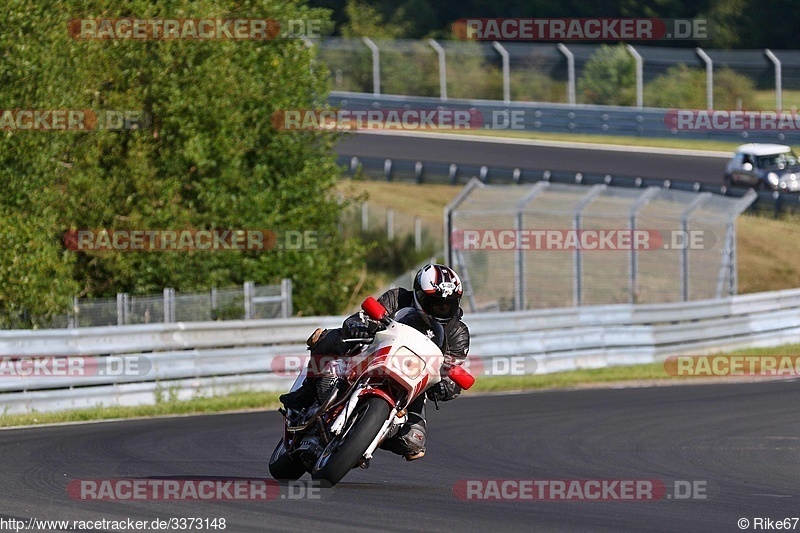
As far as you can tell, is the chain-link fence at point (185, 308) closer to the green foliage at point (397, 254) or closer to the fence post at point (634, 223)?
the fence post at point (634, 223)

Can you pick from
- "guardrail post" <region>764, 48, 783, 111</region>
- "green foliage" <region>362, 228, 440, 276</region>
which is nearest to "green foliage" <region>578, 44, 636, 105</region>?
"guardrail post" <region>764, 48, 783, 111</region>

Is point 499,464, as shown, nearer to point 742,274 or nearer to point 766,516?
point 766,516

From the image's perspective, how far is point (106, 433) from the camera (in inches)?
456

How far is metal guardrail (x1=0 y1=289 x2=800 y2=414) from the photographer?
1378 centimetres

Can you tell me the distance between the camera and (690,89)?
126ft

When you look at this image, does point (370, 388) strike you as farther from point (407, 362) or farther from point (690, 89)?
point (690, 89)

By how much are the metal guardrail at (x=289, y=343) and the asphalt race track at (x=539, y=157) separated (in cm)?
1364

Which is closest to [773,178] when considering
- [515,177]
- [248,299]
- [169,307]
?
[515,177]

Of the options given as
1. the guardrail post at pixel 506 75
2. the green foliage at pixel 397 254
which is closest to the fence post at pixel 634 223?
the green foliage at pixel 397 254

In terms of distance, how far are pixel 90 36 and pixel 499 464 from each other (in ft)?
41.6

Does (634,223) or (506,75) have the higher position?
(506,75)

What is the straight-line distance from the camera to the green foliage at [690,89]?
37688mm

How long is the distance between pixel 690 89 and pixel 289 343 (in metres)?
24.9

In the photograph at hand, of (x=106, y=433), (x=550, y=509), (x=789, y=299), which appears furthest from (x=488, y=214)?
(x=550, y=509)
